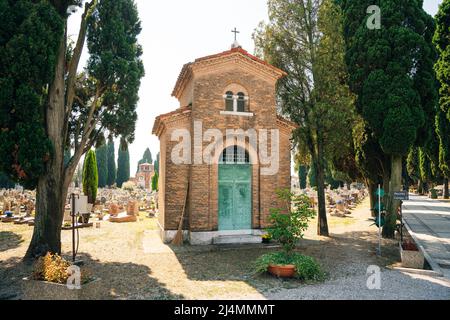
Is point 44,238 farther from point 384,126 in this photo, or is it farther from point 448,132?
point 448,132

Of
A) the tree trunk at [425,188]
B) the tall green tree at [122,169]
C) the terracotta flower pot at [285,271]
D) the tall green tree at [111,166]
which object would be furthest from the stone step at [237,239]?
the tall green tree at [122,169]

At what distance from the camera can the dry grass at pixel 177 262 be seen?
8.14 metres

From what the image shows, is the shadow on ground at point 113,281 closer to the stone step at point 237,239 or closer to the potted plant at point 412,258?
the stone step at point 237,239

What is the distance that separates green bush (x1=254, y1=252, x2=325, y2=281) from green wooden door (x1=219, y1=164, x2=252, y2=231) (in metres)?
4.49

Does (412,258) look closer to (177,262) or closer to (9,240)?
(177,262)

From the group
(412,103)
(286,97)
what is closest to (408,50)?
(412,103)

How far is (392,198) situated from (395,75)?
18.9 feet

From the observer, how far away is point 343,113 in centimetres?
1545

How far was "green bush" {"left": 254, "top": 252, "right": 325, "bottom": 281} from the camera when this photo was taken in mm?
9111

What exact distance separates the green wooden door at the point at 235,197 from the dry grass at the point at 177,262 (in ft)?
4.67

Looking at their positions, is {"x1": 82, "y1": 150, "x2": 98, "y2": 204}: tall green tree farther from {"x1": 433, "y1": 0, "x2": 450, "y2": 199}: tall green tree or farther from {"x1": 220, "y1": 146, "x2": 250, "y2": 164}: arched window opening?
{"x1": 433, "y1": 0, "x2": 450, "y2": 199}: tall green tree

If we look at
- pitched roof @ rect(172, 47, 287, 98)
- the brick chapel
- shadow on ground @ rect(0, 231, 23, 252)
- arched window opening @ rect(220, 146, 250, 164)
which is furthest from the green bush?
shadow on ground @ rect(0, 231, 23, 252)

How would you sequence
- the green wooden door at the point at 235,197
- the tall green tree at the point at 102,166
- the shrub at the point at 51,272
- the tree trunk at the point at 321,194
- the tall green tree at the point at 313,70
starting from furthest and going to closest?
the tall green tree at the point at 102,166 < the tree trunk at the point at 321,194 < the tall green tree at the point at 313,70 < the green wooden door at the point at 235,197 < the shrub at the point at 51,272
